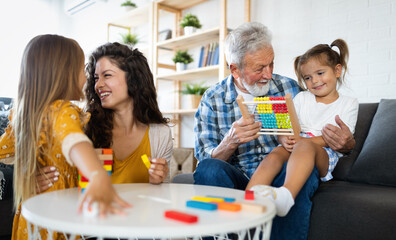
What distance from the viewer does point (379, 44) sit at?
8.71ft

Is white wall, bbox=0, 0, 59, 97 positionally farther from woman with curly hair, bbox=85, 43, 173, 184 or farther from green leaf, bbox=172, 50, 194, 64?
woman with curly hair, bbox=85, 43, 173, 184

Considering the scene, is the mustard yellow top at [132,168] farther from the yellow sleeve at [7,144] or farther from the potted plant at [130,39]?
the potted plant at [130,39]

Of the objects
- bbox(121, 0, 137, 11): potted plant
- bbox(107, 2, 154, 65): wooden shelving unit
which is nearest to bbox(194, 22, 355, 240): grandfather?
bbox(107, 2, 154, 65): wooden shelving unit

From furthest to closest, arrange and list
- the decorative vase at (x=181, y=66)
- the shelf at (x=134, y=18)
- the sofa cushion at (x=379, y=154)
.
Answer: the shelf at (x=134, y=18), the decorative vase at (x=181, y=66), the sofa cushion at (x=379, y=154)

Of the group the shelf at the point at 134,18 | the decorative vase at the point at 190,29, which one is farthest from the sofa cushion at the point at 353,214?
the shelf at the point at 134,18

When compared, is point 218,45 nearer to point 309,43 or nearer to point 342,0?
point 309,43

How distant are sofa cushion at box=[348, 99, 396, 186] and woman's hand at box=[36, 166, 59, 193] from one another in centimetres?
147

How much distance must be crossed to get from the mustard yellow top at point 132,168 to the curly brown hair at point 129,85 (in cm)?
14

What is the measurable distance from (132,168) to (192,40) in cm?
255

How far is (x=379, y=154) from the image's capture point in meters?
1.81

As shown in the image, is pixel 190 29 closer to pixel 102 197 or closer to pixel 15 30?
pixel 102 197

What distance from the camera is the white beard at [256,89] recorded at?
1883 mm

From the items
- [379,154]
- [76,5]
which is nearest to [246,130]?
[379,154]

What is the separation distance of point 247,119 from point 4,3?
205 inches
